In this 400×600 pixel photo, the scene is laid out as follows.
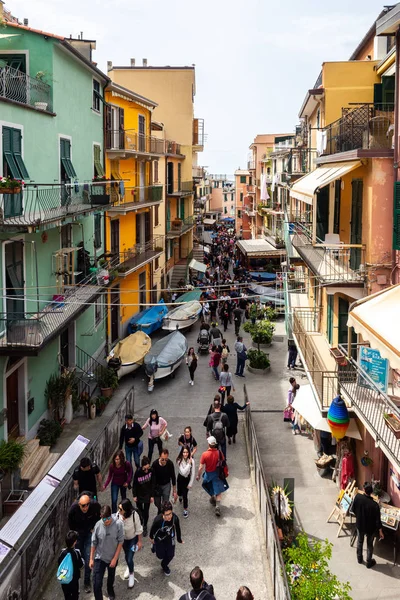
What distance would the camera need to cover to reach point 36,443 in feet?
52.6

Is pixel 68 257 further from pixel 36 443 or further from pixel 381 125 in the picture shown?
pixel 381 125

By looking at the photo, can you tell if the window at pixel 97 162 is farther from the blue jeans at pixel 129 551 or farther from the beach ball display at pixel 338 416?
the blue jeans at pixel 129 551

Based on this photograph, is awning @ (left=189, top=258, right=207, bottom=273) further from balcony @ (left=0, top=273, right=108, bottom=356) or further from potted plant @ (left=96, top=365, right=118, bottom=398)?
balcony @ (left=0, top=273, right=108, bottom=356)

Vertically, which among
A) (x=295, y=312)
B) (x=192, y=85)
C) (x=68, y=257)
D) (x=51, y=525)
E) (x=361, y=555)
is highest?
(x=192, y=85)

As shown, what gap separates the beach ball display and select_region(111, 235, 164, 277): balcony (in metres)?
15.2

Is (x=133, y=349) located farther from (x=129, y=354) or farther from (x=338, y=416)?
(x=338, y=416)

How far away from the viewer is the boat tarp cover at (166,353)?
910 inches

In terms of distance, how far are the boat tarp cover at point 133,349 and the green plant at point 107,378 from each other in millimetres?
1740

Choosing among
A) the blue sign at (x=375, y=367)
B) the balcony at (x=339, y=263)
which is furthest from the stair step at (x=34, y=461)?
the balcony at (x=339, y=263)

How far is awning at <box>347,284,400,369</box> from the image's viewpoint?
8969 mm

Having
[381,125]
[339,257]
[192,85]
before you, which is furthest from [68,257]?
[192,85]

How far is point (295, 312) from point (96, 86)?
1173 centimetres

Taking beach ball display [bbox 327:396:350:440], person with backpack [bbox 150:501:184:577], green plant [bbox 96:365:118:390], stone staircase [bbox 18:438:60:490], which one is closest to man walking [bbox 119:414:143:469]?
stone staircase [bbox 18:438:60:490]

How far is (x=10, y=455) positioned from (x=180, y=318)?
760 inches
